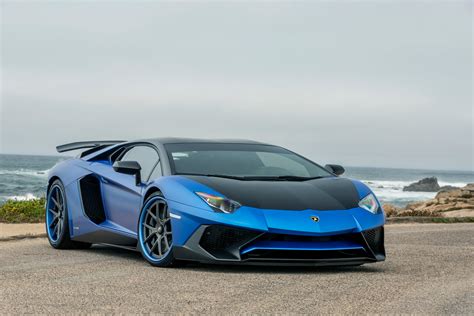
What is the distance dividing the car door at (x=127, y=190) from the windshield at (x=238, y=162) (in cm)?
35

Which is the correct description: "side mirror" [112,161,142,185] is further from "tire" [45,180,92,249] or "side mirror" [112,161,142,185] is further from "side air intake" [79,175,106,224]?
"tire" [45,180,92,249]

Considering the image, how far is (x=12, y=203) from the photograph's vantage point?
17.8 metres

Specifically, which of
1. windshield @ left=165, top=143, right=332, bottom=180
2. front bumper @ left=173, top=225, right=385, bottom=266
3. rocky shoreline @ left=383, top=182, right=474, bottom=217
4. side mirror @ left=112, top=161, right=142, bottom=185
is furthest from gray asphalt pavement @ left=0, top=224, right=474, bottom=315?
rocky shoreline @ left=383, top=182, right=474, bottom=217

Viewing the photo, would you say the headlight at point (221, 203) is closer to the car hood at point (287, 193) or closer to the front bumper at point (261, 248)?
the car hood at point (287, 193)

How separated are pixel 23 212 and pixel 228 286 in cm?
1081

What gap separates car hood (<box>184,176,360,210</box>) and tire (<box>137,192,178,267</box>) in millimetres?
425

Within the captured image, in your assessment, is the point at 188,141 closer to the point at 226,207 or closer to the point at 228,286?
the point at 226,207

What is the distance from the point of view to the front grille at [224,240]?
789 centimetres

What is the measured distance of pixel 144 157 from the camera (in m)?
9.62

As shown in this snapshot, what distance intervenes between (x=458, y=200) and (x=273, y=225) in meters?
19.0

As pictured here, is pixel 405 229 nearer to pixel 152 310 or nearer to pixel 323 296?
pixel 323 296

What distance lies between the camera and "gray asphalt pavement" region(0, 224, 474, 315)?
6051mm

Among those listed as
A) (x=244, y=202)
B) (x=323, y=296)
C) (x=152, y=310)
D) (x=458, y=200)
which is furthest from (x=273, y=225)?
(x=458, y=200)

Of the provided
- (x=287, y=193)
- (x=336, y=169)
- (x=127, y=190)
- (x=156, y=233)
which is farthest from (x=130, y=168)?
(x=336, y=169)
